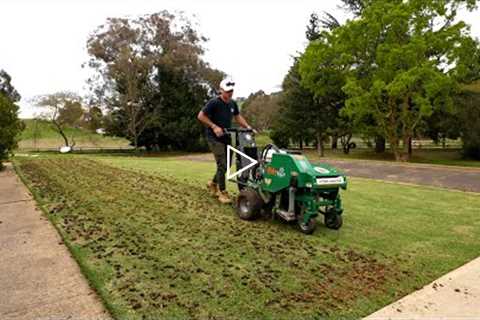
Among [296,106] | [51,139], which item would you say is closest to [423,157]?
[296,106]

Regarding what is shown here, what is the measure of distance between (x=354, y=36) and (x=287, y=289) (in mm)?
17329

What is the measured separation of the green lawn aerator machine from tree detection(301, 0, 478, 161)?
12568mm

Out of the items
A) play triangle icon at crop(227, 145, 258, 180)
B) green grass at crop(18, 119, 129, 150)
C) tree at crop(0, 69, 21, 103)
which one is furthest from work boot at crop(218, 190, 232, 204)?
tree at crop(0, 69, 21, 103)

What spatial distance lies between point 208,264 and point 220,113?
8.43 feet

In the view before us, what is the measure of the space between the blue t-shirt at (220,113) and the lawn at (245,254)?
3.30 feet

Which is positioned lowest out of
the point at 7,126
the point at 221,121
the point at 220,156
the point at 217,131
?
the point at 220,156

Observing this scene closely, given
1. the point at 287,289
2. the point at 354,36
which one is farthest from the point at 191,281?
the point at 354,36

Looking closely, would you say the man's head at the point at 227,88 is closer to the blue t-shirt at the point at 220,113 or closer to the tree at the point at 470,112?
the blue t-shirt at the point at 220,113

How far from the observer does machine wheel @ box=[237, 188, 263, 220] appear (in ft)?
13.9

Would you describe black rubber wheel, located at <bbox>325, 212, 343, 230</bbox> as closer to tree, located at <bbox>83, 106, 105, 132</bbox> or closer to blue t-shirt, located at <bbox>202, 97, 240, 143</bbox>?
blue t-shirt, located at <bbox>202, 97, 240, 143</bbox>

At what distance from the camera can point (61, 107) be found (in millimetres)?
29328

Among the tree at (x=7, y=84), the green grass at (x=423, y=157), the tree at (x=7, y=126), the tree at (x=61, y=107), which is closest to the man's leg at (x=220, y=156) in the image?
the tree at (x=7, y=126)

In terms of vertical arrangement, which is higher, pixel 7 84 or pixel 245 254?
pixel 7 84

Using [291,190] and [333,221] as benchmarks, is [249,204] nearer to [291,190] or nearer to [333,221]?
[291,190]
